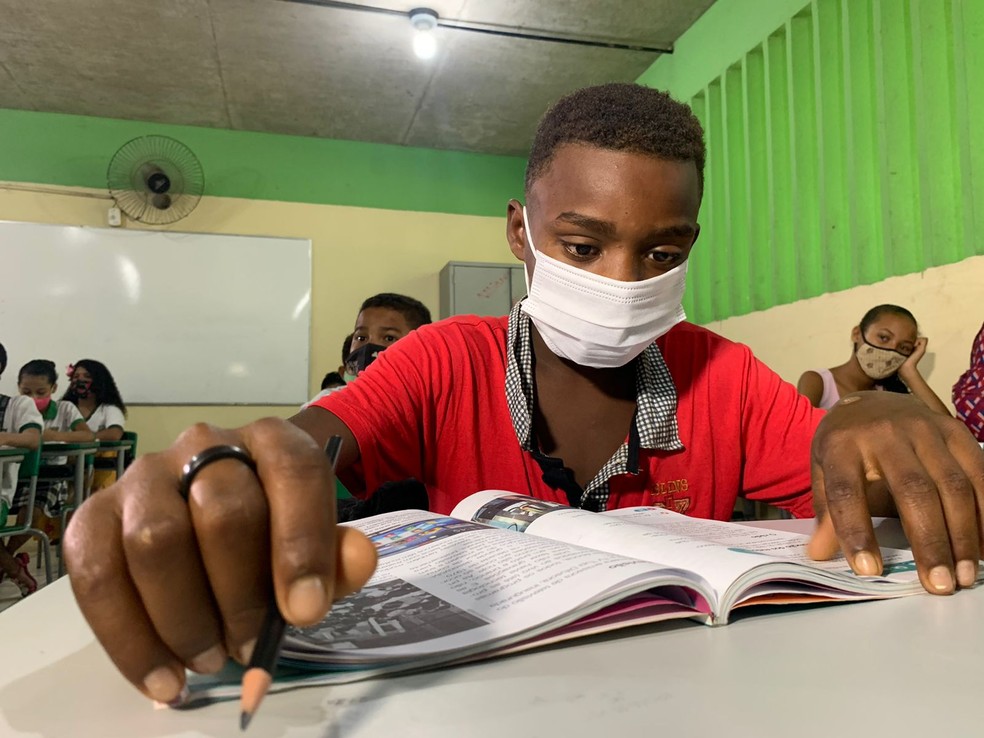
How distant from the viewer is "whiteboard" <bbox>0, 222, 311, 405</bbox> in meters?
4.63

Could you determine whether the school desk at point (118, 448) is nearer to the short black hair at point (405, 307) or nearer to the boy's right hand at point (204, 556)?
the short black hair at point (405, 307)

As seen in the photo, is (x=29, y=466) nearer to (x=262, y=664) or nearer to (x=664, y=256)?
(x=664, y=256)

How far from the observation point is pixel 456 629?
0.41m

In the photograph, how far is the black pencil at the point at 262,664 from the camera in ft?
0.89

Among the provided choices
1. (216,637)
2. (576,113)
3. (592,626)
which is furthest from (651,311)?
(216,637)

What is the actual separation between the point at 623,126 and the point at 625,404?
43 cm

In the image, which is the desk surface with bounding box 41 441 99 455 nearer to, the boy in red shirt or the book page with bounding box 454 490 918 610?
the boy in red shirt

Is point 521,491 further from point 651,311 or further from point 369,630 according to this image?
point 369,630

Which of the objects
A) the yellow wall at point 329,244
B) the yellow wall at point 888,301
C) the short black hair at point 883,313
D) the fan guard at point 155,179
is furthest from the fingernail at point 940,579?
the fan guard at point 155,179

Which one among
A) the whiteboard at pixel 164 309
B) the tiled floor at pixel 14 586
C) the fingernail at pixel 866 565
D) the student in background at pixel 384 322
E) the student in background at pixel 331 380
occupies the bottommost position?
the tiled floor at pixel 14 586

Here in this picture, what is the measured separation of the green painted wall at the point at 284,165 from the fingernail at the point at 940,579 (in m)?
5.03

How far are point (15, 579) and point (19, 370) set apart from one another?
6.77 ft

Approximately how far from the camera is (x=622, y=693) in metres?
0.36

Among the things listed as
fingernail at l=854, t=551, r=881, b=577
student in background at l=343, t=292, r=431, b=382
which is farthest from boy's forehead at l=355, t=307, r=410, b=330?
fingernail at l=854, t=551, r=881, b=577
